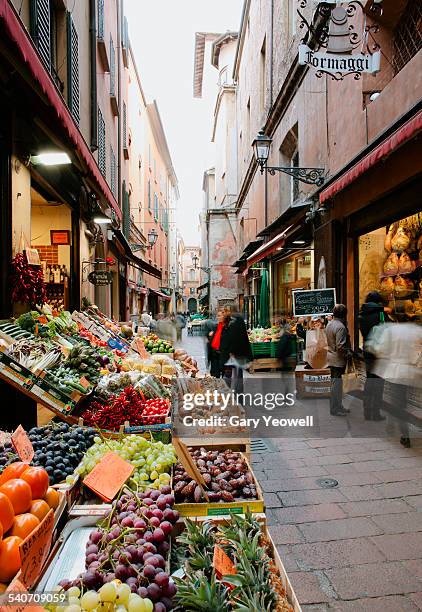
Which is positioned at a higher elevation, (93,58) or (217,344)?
(93,58)

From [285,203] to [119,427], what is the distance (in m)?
12.8

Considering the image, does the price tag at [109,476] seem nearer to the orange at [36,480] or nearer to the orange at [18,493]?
the orange at [36,480]

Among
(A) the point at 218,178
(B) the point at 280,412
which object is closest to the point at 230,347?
(B) the point at 280,412

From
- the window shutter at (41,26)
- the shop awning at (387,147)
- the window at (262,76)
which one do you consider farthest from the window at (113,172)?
the shop awning at (387,147)

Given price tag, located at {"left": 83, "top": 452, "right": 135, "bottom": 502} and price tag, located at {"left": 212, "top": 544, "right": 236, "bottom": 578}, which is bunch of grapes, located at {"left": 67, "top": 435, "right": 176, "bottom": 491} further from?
price tag, located at {"left": 212, "top": 544, "right": 236, "bottom": 578}

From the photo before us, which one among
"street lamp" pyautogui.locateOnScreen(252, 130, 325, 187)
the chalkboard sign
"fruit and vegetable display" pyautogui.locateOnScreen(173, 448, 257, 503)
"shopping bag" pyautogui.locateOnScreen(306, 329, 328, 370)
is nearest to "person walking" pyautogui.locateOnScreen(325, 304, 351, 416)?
"shopping bag" pyautogui.locateOnScreen(306, 329, 328, 370)

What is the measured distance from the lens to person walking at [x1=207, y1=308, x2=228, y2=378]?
29.4 feet

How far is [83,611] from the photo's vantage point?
1.45 meters

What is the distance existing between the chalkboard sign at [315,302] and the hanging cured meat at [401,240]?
1.37m

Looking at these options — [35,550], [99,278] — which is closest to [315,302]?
[99,278]

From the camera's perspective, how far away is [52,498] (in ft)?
6.94

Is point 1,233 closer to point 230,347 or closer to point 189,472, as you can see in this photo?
point 189,472

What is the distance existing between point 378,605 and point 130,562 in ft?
6.07

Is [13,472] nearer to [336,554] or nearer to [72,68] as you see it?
[336,554]
